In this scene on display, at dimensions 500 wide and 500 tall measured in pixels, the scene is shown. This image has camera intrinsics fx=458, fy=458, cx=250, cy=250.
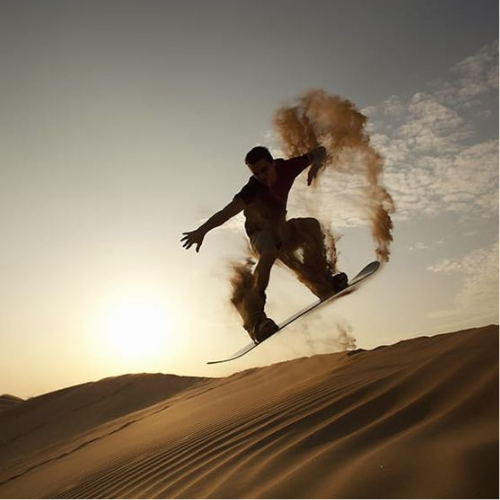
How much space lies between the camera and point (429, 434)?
2.29 metres

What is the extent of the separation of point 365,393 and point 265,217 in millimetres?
2280

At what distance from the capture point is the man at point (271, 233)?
16.0 ft

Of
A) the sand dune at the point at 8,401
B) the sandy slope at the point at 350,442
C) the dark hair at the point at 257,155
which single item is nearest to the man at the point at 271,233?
the dark hair at the point at 257,155

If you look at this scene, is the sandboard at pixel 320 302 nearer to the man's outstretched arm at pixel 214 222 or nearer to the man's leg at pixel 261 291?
the man's leg at pixel 261 291

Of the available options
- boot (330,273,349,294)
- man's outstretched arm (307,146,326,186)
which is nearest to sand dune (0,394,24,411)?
boot (330,273,349,294)

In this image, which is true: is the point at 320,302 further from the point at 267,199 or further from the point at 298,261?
the point at 267,199

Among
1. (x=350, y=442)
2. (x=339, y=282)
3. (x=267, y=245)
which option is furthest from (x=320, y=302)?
(x=350, y=442)

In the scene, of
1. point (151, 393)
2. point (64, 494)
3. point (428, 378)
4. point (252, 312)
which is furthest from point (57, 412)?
point (428, 378)

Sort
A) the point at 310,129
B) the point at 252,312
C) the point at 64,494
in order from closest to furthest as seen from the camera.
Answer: the point at 64,494
the point at 252,312
the point at 310,129

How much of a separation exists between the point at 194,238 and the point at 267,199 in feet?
3.05

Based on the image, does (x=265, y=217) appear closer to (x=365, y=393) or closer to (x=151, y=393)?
(x=365, y=393)

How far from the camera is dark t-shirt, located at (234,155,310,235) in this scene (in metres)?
4.92

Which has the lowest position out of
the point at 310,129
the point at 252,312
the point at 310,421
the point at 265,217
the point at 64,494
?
the point at 64,494

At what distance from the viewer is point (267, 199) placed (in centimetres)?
499
